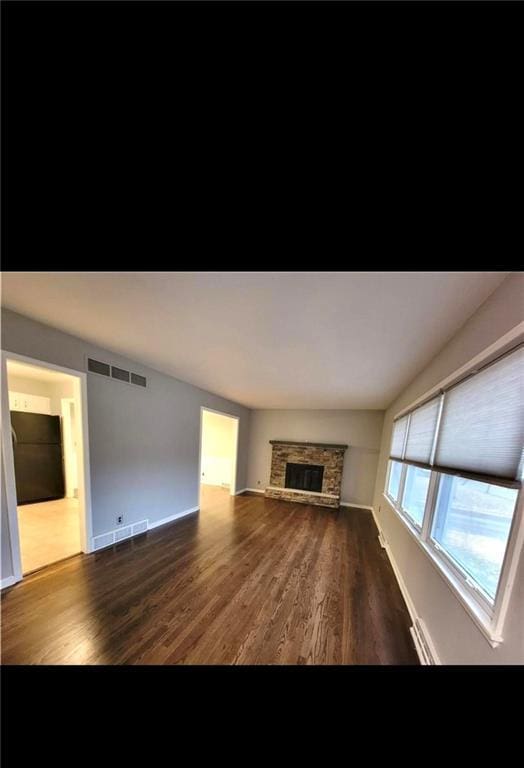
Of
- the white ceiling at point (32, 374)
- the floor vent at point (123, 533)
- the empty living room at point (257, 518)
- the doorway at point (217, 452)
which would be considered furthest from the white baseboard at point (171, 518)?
the white ceiling at point (32, 374)

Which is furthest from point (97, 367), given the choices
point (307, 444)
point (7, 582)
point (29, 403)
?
point (307, 444)

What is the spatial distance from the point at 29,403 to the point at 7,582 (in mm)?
3635

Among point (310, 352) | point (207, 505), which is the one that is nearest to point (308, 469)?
point (207, 505)

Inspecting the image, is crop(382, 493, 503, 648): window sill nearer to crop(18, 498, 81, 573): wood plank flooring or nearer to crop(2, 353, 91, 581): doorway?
crop(2, 353, 91, 581): doorway

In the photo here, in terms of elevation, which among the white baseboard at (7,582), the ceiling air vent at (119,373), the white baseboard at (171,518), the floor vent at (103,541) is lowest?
the white baseboard at (171,518)

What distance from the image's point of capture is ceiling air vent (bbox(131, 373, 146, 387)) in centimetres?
312

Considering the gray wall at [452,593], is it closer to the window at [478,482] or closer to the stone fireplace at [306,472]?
the window at [478,482]

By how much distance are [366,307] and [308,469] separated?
497 centimetres

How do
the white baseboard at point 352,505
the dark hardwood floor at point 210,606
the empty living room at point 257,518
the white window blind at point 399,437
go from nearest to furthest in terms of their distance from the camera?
the empty living room at point 257,518
the dark hardwood floor at point 210,606
the white window blind at point 399,437
the white baseboard at point 352,505

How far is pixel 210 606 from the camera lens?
2.02 metres

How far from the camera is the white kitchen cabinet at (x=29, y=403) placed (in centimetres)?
436

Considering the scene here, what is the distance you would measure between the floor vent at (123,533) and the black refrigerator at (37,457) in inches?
104
